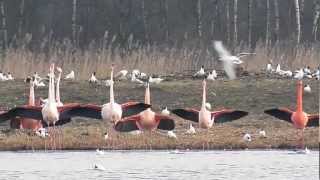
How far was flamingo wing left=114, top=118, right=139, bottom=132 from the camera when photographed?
16.3 m

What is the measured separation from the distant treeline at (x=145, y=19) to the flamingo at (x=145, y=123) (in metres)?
24.5

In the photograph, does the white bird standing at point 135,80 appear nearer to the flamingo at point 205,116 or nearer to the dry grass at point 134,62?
the dry grass at point 134,62

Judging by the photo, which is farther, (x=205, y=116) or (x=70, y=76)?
(x=70, y=76)

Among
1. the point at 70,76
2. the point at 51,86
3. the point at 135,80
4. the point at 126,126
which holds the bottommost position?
the point at 126,126

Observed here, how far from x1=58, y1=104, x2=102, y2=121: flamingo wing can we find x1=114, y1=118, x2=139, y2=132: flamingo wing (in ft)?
1.38

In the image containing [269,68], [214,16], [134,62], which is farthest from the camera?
[214,16]

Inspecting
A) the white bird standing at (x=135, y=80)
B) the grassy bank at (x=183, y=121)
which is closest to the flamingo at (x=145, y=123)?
the grassy bank at (x=183, y=121)

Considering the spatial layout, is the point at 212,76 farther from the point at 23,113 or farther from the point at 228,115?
the point at 23,113

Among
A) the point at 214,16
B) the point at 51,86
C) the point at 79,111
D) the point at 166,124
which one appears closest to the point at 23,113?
the point at 51,86

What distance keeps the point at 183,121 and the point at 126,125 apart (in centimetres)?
401

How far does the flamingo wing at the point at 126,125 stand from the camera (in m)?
16.3

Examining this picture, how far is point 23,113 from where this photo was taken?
15.4m

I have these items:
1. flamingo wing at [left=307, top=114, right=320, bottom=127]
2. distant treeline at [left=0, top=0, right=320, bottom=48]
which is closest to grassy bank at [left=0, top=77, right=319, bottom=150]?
flamingo wing at [left=307, top=114, right=320, bottom=127]

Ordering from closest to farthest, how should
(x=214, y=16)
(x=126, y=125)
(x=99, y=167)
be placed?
1. (x=99, y=167)
2. (x=126, y=125)
3. (x=214, y=16)
